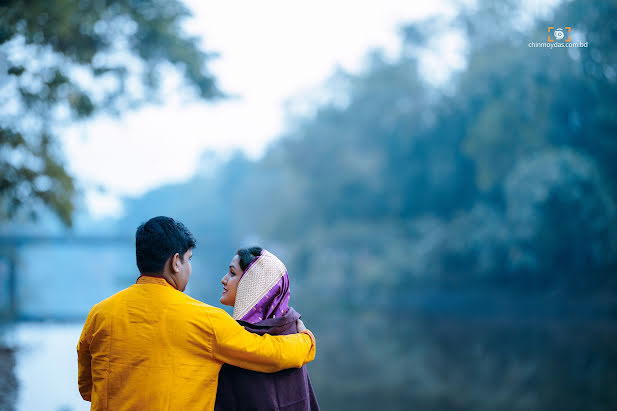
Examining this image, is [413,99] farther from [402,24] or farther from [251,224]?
[251,224]

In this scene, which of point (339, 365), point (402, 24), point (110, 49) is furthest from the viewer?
point (402, 24)

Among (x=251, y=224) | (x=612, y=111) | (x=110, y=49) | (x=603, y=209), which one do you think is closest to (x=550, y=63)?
(x=612, y=111)

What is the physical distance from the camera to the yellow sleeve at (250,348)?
6.49 ft

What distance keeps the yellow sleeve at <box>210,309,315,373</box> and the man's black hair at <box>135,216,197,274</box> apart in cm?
23

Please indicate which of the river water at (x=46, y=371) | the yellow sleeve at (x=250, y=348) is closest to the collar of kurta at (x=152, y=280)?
the yellow sleeve at (x=250, y=348)

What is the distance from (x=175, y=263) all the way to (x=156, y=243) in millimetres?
86

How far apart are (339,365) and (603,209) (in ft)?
31.6

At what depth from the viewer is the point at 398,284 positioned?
26125 mm

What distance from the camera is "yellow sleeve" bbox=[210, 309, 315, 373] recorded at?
1.98 metres

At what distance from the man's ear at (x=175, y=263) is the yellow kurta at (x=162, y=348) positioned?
56 millimetres

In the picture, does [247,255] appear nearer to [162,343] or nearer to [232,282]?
[232,282]

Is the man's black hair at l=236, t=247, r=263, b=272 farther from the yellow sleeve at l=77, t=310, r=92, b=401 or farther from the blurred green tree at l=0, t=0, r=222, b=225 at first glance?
the blurred green tree at l=0, t=0, r=222, b=225

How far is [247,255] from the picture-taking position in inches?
87.9

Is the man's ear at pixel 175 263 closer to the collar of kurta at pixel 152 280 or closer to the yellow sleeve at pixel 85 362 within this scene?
the collar of kurta at pixel 152 280
